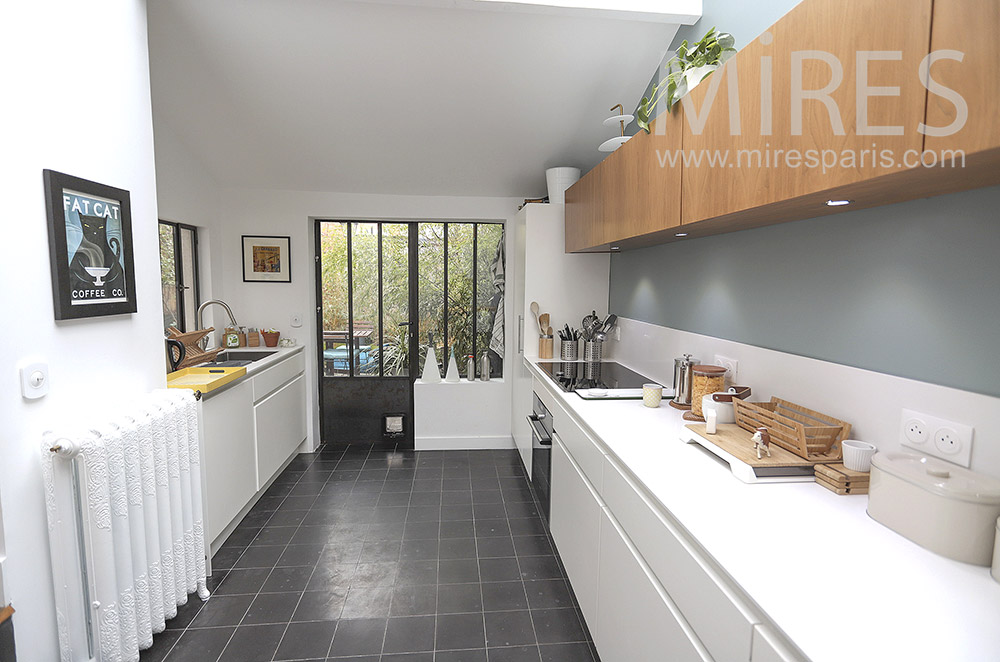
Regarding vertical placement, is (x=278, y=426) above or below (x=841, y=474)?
below

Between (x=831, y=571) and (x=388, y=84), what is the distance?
9.67 ft

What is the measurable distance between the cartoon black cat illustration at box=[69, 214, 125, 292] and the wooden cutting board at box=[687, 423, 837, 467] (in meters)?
2.12

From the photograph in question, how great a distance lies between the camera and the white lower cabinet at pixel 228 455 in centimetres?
250

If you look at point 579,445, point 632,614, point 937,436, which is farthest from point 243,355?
point 937,436

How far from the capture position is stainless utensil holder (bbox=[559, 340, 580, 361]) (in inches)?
138

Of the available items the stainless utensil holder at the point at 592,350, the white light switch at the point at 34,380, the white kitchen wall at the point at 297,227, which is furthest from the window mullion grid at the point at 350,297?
the white light switch at the point at 34,380

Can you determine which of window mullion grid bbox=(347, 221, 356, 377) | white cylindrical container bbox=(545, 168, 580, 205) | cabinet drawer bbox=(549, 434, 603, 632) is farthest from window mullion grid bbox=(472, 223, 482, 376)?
cabinet drawer bbox=(549, 434, 603, 632)

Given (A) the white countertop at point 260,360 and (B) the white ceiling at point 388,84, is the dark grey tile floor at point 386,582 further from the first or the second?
(B) the white ceiling at point 388,84

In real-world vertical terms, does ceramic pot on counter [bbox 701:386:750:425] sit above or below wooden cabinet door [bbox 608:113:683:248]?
below

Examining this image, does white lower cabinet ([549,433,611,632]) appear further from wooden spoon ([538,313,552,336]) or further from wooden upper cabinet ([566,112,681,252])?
wooden spoon ([538,313,552,336])

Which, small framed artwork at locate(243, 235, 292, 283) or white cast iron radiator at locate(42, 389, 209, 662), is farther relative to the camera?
small framed artwork at locate(243, 235, 292, 283)

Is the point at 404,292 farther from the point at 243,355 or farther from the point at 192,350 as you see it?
the point at 192,350

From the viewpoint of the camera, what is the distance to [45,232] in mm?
1570

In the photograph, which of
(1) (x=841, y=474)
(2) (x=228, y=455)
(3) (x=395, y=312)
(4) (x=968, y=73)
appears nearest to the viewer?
(4) (x=968, y=73)
